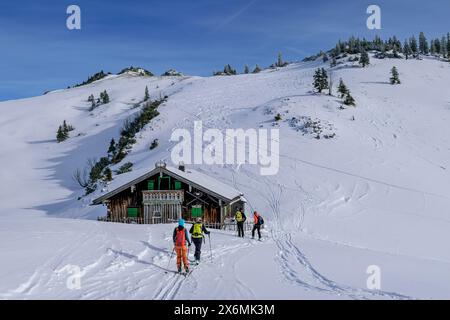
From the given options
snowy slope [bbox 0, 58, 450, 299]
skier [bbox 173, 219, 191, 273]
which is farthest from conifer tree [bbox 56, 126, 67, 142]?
skier [bbox 173, 219, 191, 273]

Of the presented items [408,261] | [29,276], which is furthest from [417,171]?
[29,276]

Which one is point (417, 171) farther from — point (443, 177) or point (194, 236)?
point (194, 236)

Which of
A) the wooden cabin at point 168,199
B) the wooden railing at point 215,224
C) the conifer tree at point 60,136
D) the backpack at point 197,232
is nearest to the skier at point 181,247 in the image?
the backpack at point 197,232

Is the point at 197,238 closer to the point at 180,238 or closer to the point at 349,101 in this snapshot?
the point at 180,238

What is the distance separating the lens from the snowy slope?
12.1 m

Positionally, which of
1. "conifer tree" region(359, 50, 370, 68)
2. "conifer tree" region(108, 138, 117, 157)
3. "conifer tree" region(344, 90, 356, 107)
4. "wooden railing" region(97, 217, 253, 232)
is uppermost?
Answer: "conifer tree" region(359, 50, 370, 68)

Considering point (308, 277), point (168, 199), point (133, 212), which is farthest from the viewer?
point (133, 212)

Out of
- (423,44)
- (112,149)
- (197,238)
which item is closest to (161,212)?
(197,238)

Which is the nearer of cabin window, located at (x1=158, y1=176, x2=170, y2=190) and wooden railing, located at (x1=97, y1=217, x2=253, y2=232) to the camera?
wooden railing, located at (x1=97, y1=217, x2=253, y2=232)

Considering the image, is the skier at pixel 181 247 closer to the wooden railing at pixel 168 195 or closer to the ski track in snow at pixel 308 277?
the ski track in snow at pixel 308 277

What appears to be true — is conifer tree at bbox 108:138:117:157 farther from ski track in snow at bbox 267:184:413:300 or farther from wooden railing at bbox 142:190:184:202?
ski track in snow at bbox 267:184:413:300

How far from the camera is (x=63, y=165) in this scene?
227 feet

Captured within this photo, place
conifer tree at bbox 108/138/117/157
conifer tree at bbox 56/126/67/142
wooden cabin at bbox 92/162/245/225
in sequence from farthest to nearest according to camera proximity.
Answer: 1. conifer tree at bbox 56/126/67/142
2. conifer tree at bbox 108/138/117/157
3. wooden cabin at bbox 92/162/245/225

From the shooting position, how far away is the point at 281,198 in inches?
1521
